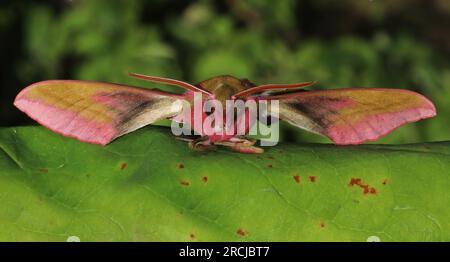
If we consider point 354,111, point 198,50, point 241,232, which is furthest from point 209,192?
point 198,50

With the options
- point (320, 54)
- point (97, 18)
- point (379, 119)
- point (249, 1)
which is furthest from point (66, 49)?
point (379, 119)

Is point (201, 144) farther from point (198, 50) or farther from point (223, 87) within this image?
point (198, 50)

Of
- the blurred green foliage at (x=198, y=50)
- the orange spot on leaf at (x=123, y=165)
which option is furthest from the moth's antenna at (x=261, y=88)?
the blurred green foliage at (x=198, y=50)

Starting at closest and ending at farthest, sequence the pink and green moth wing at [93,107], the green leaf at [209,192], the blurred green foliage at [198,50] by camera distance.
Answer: the green leaf at [209,192]
the pink and green moth wing at [93,107]
the blurred green foliage at [198,50]

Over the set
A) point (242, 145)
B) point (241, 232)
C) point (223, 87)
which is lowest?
point (241, 232)

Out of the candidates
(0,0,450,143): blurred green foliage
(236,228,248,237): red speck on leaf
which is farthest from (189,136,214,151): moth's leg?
(0,0,450,143): blurred green foliage

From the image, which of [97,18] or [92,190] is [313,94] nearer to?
[92,190]

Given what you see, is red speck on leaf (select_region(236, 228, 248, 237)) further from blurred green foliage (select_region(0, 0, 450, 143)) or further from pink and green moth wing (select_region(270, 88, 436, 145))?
blurred green foliage (select_region(0, 0, 450, 143))

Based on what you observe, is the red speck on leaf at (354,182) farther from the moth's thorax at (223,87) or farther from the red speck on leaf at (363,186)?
the moth's thorax at (223,87)
